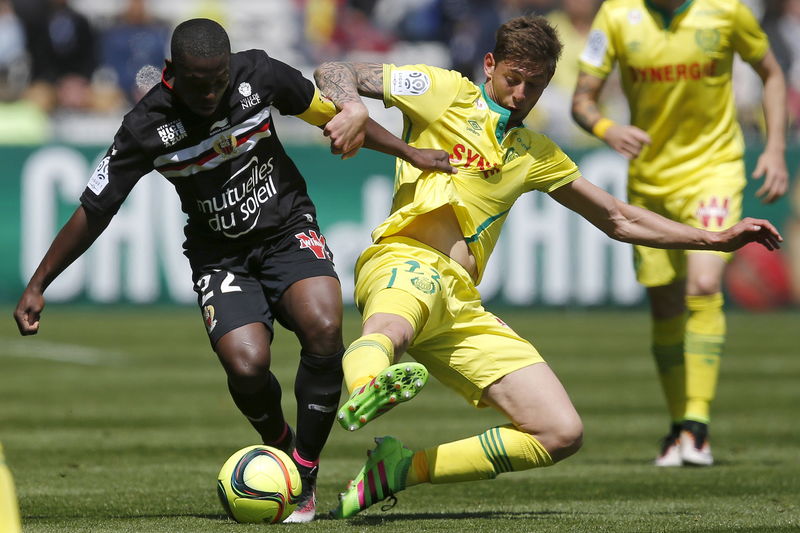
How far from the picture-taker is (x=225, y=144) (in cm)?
622

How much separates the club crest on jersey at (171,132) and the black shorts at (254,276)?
2.30 ft

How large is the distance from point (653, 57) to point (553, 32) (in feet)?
8.62

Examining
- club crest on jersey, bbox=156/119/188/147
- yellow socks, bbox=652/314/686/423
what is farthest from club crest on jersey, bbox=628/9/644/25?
club crest on jersey, bbox=156/119/188/147

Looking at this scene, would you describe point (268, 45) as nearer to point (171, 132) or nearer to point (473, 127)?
point (473, 127)

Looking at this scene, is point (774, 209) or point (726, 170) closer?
point (726, 170)

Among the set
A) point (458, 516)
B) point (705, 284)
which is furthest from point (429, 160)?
point (705, 284)

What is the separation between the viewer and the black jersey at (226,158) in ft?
19.6

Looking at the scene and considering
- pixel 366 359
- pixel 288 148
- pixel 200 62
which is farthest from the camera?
pixel 288 148

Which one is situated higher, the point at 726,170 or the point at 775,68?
the point at 775,68

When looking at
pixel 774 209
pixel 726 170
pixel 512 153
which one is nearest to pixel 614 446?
→ pixel 726 170

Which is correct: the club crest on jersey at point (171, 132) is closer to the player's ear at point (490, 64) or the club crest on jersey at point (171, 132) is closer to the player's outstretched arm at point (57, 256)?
the player's outstretched arm at point (57, 256)

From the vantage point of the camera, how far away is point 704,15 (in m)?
8.83

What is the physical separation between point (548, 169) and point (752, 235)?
966 millimetres

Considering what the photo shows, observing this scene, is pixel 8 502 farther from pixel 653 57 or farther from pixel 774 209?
pixel 774 209
